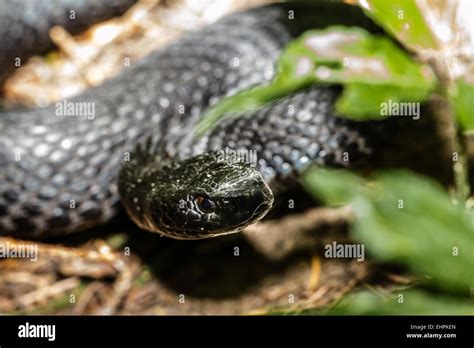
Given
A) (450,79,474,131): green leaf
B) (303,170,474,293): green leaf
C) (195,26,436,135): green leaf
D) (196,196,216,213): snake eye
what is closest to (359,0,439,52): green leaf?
(195,26,436,135): green leaf

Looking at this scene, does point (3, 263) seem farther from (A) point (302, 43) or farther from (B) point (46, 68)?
(A) point (302, 43)

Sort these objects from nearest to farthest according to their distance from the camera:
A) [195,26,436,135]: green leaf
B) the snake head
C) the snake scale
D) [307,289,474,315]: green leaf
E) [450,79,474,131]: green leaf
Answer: [307,289,474,315]: green leaf → [450,79,474,131]: green leaf → [195,26,436,135]: green leaf → the snake head → the snake scale
